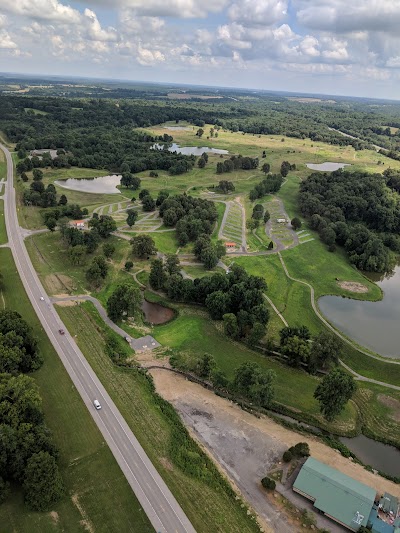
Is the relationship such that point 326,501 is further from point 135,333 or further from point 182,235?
point 182,235

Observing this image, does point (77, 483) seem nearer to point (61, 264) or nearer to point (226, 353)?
point (226, 353)

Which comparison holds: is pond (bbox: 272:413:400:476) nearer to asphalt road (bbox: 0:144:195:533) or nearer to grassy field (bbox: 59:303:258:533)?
grassy field (bbox: 59:303:258:533)

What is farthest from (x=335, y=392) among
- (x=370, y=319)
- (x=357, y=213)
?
(x=357, y=213)

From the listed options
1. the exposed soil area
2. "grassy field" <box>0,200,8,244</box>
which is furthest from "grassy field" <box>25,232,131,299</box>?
"grassy field" <box>0,200,8,244</box>

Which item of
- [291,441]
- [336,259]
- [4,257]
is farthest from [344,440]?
[4,257]

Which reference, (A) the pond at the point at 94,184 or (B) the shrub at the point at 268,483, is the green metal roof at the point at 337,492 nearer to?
(B) the shrub at the point at 268,483
